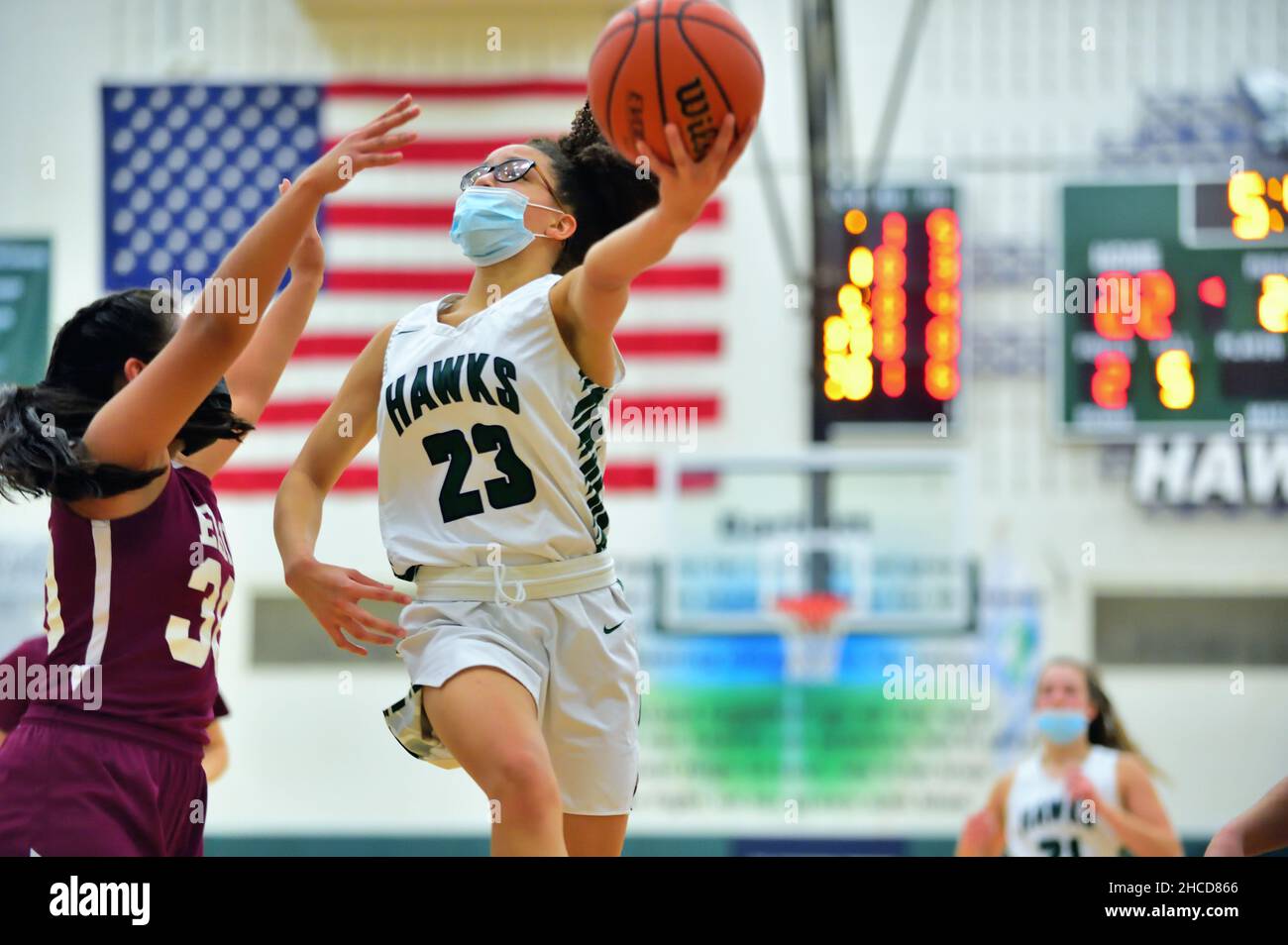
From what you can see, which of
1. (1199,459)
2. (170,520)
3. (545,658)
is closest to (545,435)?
(545,658)

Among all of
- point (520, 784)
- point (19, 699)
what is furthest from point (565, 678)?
point (19, 699)

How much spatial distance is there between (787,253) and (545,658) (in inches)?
253

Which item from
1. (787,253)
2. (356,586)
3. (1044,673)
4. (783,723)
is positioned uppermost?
(787,253)

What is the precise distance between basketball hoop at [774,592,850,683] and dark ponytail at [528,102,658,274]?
5.95 metres

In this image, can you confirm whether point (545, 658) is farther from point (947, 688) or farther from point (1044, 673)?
point (947, 688)

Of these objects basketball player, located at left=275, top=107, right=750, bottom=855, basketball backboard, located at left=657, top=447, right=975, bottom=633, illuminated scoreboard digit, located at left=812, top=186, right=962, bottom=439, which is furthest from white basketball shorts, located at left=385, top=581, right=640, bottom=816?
basketball backboard, located at left=657, top=447, right=975, bottom=633

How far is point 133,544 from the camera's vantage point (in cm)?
263

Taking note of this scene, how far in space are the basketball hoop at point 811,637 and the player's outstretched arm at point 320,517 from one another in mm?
6073

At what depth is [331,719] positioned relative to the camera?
9.63 metres

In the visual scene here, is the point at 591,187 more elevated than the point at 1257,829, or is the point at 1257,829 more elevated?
the point at 591,187

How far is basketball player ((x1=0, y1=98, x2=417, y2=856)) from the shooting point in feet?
8.12

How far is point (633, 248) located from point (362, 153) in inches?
18.7

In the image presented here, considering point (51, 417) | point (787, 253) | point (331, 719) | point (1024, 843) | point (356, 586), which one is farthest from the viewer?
point (331, 719)

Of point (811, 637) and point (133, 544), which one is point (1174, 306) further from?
point (133, 544)
